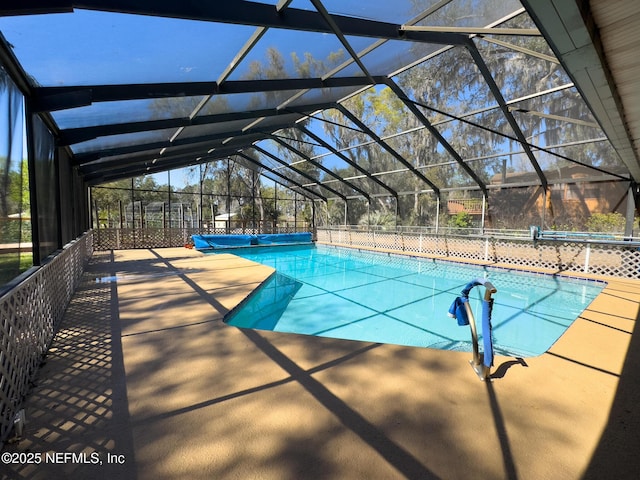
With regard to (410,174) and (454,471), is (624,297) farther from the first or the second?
(410,174)

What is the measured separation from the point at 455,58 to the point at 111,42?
6.60 meters

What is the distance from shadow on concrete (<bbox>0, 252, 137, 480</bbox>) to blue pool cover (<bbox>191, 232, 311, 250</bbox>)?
10.3 metres

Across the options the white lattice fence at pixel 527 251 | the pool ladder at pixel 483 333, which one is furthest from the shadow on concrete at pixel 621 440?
the white lattice fence at pixel 527 251

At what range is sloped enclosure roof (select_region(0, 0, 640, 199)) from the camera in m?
2.71

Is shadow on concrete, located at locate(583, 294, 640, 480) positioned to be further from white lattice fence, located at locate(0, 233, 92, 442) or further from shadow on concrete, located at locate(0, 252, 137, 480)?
white lattice fence, located at locate(0, 233, 92, 442)

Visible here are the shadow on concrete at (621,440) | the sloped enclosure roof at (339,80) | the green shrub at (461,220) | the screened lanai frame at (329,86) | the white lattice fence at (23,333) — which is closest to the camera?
the shadow on concrete at (621,440)

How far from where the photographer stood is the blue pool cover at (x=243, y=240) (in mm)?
13312

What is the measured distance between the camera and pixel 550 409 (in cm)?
194

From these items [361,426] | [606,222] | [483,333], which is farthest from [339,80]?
[606,222]

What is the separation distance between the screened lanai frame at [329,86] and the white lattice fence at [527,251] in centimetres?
174

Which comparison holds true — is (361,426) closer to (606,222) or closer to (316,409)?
(316,409)

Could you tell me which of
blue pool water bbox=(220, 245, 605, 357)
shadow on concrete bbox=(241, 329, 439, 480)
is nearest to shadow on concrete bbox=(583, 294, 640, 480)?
shadow on concrete bbox=(241, 329, 439, 480)

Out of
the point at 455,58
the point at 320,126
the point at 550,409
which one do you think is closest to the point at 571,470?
the point at 550,409

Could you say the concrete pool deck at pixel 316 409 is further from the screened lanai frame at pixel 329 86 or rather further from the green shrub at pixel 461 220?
the green shrub at pixel 461 220
